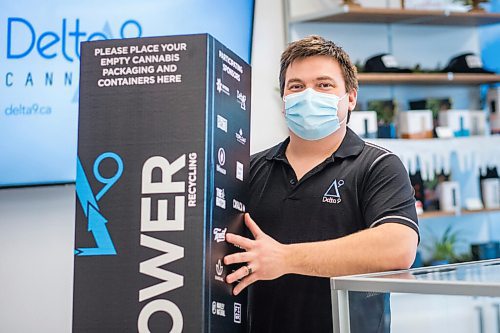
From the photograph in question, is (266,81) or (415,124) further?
(415,124)

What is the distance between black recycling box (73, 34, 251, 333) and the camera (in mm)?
1374

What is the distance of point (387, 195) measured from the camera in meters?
1.79

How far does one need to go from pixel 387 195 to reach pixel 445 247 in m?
2.20

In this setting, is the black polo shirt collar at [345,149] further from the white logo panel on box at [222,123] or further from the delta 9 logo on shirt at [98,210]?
the delta 9 logo on shirt at [98,210]

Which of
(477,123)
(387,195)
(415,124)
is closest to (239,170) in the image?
(387,195)

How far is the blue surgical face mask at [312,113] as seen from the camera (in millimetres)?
1951

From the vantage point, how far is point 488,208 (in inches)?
153

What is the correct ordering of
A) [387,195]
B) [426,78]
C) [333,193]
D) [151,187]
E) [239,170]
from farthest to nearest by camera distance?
[426,78]
[333,193]
[387,195]
[239,170]
[151,187]

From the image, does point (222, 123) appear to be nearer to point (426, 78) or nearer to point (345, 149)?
point (345, 149)

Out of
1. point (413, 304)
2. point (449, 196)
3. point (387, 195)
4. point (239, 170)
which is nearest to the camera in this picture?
point (413, 304)

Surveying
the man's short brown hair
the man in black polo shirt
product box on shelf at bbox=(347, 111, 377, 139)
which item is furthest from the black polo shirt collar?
product box on shelf at bbox=(347, 111, 377, 139)

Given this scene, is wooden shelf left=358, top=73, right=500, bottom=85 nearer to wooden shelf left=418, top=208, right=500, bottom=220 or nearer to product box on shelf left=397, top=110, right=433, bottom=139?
product box on shelf left=397, top=110, right=433, bottom=139

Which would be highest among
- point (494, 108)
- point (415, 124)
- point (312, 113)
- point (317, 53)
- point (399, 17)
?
point (399, 17)

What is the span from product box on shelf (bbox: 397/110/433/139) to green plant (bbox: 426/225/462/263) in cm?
57
